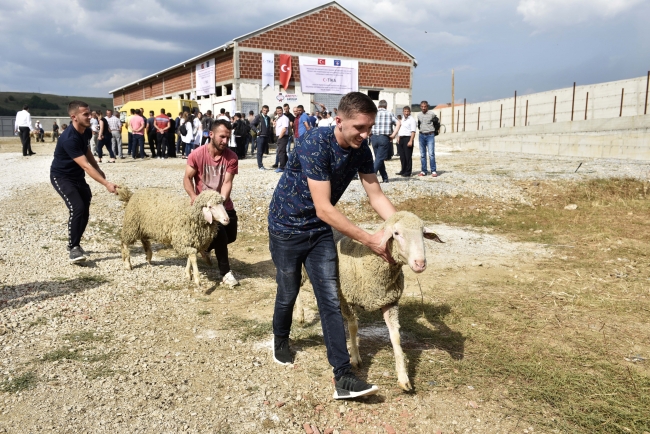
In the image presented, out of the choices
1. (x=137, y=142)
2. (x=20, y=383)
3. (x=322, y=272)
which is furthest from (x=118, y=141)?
(x=322, y=272)

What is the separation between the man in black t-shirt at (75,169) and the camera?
5.88 m

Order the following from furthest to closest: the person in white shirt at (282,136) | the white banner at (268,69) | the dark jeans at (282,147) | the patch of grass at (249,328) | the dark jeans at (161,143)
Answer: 1. the white banner at (268,69)
2. the dark jeans at (161,143)
3. the dark jeans at (282,147)
4. the person in white shirt at (282,136)
5. the patch of grass at (249,328)

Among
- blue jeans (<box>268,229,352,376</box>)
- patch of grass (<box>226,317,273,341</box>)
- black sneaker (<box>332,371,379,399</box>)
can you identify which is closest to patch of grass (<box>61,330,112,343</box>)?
patch of grass (<box>226,317,273,341</box>)

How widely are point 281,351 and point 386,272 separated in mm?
1040

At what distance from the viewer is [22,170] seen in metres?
14.5

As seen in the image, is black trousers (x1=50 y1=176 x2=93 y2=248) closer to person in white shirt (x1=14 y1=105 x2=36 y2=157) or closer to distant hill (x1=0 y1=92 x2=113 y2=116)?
person in white shirt (x1=14 y1=105 x2=36 y2=157)

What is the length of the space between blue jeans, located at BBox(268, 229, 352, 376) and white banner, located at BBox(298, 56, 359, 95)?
2446cm

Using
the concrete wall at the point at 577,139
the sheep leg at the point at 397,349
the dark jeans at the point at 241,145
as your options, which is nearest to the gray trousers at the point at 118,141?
the dark jeans at the point at 241,145

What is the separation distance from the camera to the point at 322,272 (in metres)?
3.19

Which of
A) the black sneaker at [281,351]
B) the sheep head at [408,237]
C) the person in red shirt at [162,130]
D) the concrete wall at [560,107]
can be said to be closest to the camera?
the sheep head at [408,237]

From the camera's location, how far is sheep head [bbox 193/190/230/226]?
5.20 metres

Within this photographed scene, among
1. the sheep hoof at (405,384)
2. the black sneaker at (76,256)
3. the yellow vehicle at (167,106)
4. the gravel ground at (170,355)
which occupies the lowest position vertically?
the gravel ground at (170,355)

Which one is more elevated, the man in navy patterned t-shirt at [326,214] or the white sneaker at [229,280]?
the man in navy patterned t-shirt at [326,214]

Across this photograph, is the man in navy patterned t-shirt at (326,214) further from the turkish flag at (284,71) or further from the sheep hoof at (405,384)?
the turkish flag at (284,71)
